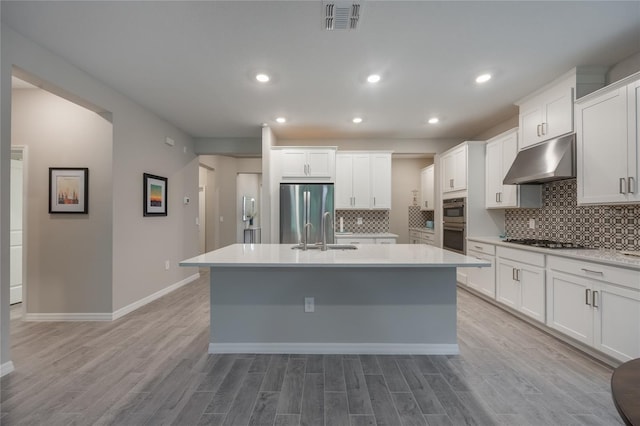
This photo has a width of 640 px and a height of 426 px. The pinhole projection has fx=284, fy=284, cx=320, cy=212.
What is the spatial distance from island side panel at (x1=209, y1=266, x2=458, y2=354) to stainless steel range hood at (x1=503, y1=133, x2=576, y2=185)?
4.87 ft

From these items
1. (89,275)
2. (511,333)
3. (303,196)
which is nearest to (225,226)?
(303,196)

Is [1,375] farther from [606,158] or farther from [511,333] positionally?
[606,158]

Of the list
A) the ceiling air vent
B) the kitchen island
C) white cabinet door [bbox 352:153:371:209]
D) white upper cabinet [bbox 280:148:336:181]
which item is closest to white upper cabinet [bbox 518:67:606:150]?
the kitchen island

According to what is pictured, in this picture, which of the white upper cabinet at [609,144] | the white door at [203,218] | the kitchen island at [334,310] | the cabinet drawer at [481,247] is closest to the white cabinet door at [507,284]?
the cabinet drawer at [481,247]

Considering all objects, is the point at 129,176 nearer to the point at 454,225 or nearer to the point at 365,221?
the point at 365,221

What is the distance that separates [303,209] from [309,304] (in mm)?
2253

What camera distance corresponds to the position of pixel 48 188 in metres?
3.24

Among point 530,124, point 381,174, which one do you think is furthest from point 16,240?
point 530,124

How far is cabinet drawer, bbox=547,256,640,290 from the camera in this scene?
6.66 ft

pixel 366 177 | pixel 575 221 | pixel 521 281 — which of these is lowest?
pixel 521 281

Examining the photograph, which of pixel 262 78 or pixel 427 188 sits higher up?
pixel 262 78

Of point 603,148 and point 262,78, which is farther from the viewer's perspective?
point 262,78

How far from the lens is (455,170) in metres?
4.60

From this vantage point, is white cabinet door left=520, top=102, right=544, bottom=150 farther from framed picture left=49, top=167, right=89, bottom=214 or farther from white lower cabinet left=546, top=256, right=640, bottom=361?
framed picture left=49, top=167, right=89, bottom=214
